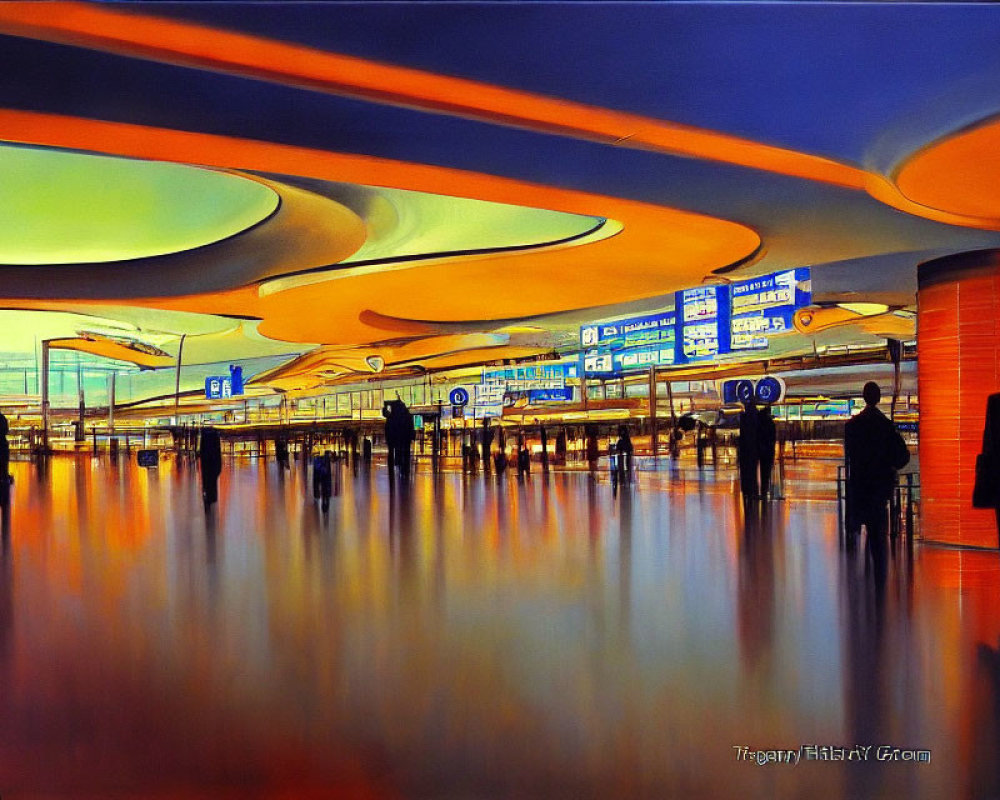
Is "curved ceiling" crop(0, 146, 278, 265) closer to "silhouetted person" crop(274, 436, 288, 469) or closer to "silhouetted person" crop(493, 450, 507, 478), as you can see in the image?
"silhouetted person" crop(274, 436, 288, 469)

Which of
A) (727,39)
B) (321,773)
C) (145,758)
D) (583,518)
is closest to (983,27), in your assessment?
(727,39)

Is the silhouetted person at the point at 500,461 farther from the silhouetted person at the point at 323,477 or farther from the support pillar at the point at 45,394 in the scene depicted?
the support pillar at the point at 45,394

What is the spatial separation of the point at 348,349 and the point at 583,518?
6.83 metres

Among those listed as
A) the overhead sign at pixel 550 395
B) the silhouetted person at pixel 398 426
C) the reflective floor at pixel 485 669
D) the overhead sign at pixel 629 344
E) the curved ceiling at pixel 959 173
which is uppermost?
the curved ceiling at pixel 959 173

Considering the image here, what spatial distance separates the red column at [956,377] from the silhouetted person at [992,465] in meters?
3.77

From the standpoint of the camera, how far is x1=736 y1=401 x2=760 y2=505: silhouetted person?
11.4 meters

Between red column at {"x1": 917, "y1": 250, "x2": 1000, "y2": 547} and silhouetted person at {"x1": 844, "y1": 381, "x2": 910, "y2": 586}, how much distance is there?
2353mm

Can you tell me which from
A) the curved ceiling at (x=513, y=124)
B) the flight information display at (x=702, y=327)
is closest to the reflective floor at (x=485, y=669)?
the flight information display at (x=702, y=327)

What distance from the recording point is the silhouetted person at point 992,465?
7070 millimetres

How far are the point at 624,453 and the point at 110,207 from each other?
634cm

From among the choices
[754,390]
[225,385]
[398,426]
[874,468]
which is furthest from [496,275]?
[874,468]

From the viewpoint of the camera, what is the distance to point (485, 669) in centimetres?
595

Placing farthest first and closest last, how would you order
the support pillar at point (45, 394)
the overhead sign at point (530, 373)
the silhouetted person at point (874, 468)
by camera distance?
the overhead sign at point (530, 373) → the silhouetted person at point (874, 468) → the support pillar at point (45, 394)

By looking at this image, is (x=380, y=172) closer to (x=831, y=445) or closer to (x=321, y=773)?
(x=321, y=773)
